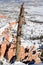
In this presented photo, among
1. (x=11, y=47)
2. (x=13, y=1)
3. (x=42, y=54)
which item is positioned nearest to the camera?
(x=42, y=54)

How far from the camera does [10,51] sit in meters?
13.8

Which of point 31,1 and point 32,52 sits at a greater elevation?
point 32,52

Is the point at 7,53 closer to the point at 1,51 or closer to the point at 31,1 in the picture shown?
the point at 1,51

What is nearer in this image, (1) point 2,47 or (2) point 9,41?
(1) point 2,47

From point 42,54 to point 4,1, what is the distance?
89408mm

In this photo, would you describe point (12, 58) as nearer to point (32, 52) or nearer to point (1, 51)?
point (1, 51)

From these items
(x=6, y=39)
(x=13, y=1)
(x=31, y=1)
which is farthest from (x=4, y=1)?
(x=6, y=39)

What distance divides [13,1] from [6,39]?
85.6 m

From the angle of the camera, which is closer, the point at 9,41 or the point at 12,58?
the point at 12,58

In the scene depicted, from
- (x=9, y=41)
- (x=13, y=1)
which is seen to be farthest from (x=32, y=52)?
(x=13, y=1)

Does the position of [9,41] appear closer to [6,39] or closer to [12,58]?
[6,39]

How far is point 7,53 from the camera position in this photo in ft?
45.1

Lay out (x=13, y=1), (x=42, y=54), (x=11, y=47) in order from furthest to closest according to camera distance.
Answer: (x=13, y=1) → (x=11, y=47) → (x=42, y=54)

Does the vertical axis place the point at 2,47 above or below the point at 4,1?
above
